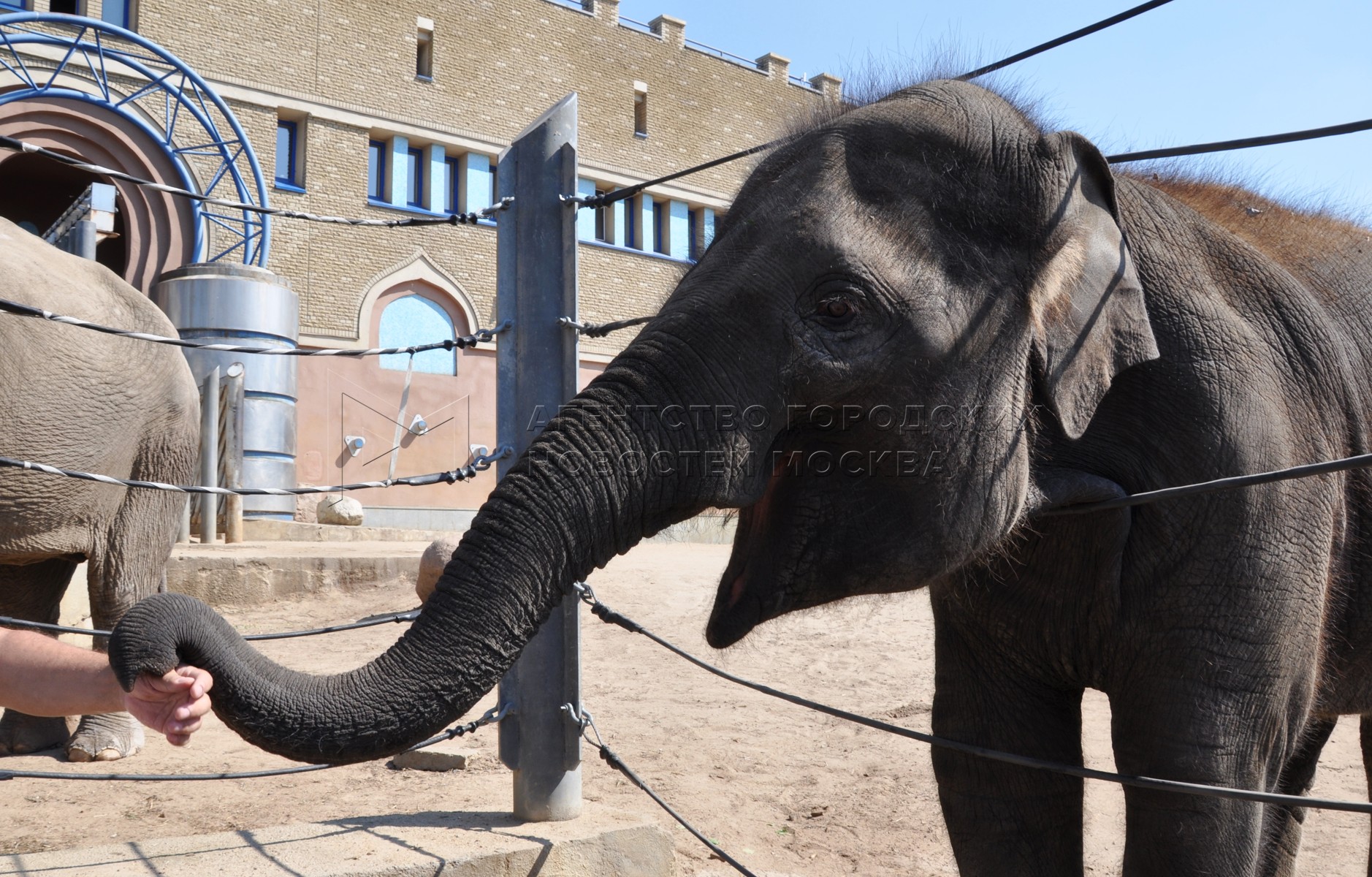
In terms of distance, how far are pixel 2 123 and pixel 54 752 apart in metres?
15.1

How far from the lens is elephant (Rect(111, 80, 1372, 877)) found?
6.00 ft

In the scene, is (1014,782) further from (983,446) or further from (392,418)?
(392,418)

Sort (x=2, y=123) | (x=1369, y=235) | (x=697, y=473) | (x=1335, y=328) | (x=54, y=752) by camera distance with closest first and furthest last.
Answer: (x=697, y=473), (x=1335, y=328), (x=1369, y=235), (x=54, y=752), (x=2, y=123)

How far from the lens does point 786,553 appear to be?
197cm

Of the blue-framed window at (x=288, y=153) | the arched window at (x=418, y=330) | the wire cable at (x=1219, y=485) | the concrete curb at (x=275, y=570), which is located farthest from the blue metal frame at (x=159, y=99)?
the wire cable at (x=1219, y=485)

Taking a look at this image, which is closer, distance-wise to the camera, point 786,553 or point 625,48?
point 786,553

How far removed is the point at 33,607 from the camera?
5.00m

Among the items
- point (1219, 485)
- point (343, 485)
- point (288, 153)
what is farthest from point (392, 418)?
point (1219, 485)

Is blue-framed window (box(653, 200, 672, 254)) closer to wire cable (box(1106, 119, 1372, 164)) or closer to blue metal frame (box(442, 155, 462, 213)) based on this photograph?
blue metal frame (box(442, 155, 462, 213))

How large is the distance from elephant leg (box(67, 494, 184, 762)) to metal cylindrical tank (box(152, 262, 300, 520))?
348 inches

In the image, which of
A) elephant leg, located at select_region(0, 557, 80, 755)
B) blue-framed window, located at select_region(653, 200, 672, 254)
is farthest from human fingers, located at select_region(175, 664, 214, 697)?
blue-framed window, located at select_region(653, 200, 672, 254)

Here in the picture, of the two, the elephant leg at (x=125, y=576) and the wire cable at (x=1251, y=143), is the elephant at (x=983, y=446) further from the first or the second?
the elephant leg at (x=125, y=576)

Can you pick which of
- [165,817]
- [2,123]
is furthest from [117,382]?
[2,123]

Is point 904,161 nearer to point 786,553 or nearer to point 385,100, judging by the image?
point 786,553
